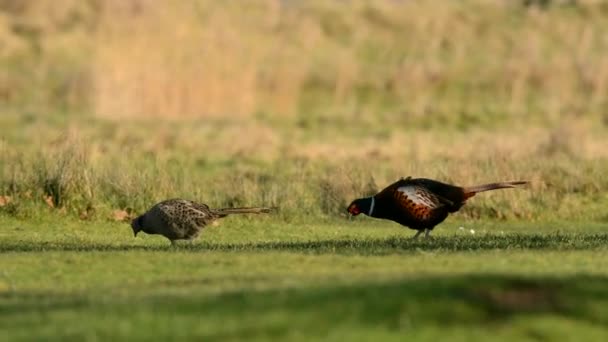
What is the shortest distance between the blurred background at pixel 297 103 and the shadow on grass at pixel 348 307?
37.9ft

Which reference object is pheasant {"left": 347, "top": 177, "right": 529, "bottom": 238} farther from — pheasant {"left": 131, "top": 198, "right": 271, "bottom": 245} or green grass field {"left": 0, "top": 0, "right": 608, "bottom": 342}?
pheasant {"left": 131, "top": 198, "right": 271, "bottom": 245}

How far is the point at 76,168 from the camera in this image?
25.2 meters

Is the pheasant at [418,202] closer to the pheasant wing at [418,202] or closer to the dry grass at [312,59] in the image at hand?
the pheasant wing at [418,202]

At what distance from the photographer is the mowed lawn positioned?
1221 centimetres

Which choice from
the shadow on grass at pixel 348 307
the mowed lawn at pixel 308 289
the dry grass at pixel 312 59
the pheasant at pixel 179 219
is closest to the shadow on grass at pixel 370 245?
the mowed lawn at pixel 308 289

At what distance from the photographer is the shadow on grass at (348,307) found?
12234 mm

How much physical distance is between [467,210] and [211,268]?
10.3 m

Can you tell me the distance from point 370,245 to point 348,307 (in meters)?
7.06

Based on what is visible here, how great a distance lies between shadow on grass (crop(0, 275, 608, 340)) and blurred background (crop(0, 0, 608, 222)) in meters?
11.5

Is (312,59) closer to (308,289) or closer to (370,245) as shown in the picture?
(370,245)

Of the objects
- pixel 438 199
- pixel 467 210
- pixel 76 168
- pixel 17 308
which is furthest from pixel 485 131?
pixel 17 308

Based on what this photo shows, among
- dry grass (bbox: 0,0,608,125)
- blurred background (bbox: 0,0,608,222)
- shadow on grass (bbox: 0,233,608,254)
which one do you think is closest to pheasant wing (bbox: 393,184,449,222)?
shadow on grass (bbox: 0,233,608,254)

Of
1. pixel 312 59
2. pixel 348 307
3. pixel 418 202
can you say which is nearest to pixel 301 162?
pixel 418 202

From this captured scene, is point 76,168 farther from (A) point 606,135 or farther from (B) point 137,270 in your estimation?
(A) point 606,135
